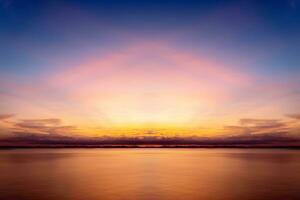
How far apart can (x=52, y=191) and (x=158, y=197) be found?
1067 cm

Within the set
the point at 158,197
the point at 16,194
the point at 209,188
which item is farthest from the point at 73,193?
the point at 209,188

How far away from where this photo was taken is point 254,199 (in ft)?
93.7

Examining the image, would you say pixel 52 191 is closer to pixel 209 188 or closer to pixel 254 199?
pixel 209 188

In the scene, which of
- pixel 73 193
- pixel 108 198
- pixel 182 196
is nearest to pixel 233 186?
pixel 182 196

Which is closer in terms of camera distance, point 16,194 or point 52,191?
point 16,194

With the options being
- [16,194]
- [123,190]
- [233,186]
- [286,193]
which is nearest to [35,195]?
[16,194]

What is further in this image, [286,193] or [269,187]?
[269,187]

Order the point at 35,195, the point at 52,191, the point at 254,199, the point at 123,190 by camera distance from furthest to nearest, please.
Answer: the point at 123,190, the point at 52,191, the point at 35,195, the point at 254,199

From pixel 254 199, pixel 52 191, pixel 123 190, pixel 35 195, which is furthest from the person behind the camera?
pixel 123 190

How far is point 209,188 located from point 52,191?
53.5ft

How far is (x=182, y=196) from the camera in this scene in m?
31.4

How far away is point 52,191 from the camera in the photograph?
33.1 metres

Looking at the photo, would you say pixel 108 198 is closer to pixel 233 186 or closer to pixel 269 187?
pixel 233 186

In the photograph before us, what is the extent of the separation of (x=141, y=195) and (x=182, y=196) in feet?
12.9
